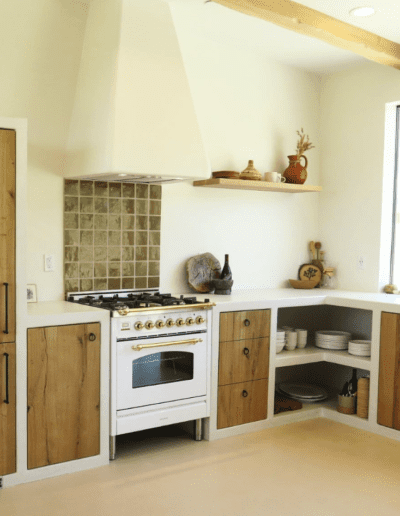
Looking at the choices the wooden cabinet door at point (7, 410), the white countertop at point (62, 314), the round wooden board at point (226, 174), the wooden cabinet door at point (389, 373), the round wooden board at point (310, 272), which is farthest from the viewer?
the round wooden board at point (310, 272)

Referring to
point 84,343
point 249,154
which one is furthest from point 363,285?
point 84,343

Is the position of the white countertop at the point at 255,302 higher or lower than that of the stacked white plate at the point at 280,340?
higher

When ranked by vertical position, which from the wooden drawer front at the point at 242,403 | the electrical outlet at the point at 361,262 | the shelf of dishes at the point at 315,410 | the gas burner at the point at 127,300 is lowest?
the shelf of dishes at the point at 315,410

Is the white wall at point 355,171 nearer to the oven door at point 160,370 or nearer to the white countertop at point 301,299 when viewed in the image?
the white countertop at point 301,299

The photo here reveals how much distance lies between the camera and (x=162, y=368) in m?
3.48

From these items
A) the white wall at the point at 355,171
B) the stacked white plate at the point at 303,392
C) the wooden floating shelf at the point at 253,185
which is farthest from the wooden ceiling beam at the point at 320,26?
the stacked white plate at the point at 303,392

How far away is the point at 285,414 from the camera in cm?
411

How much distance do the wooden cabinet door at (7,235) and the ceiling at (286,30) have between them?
149 centimetres

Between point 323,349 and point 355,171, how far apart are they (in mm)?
1539

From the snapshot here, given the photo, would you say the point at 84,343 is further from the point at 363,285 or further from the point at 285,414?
the point at 363,285

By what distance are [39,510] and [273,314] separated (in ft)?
6.49

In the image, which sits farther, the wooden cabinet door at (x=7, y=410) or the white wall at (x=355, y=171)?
the white wall at (x=355, y=171)

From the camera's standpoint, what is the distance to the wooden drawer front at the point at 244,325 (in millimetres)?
3725

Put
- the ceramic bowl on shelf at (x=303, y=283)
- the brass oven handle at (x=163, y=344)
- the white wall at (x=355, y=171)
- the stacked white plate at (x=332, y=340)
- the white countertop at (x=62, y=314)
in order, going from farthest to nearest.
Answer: the ceramic bowl on shelf at (x=303, y=283) → the white wall at (x=355, y=171) → the stacked white plate at (x=332, y=340) → the brass oven handle at (x=163, y=344) → the white countertop at (x=62, y=314)
